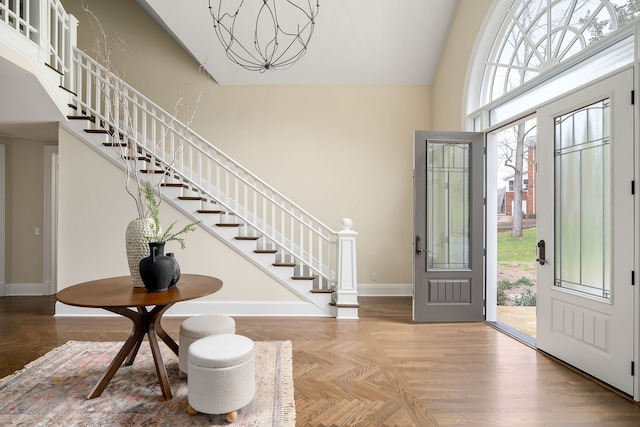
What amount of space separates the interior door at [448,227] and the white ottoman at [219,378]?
8.74 feet

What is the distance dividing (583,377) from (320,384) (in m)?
2.22

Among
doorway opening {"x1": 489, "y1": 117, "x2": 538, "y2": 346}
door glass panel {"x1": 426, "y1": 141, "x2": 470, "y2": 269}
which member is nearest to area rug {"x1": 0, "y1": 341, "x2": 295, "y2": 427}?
door glass panel {"x1": 426, "y1": 141, "x2": 470, "y2": 269}

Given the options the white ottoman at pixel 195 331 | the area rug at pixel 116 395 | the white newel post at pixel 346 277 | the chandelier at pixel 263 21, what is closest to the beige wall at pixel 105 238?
the white newel post at pixel 346 277

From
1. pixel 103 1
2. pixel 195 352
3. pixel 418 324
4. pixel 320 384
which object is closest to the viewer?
pixel 195 352

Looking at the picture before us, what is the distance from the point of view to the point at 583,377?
2.71 metres

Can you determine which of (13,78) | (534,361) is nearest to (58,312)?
(13,78)

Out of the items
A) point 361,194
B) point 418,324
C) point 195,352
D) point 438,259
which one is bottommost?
point 418,324

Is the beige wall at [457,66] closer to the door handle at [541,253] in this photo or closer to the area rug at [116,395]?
the door handle at [541,253]

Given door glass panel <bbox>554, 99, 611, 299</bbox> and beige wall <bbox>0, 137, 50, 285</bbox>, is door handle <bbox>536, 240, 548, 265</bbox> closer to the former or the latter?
door glass panel <bbox>554, 99, 611, 299</bbox>

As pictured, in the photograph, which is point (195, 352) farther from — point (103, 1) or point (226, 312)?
point (103, 1)

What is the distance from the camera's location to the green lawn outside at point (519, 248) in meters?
6.98

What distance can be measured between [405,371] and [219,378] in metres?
1.64

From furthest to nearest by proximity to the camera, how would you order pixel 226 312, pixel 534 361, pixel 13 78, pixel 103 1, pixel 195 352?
pixel 103 1 < pixel 226 312 < pixel 13 78 < pixel 534 361 < pixel 195 352

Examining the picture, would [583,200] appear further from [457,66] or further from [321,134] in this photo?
[321,134]
